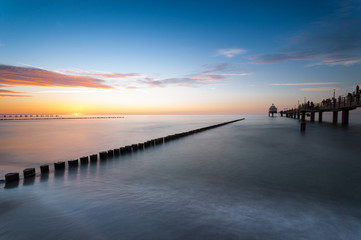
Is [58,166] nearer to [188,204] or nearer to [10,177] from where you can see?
[10,177]

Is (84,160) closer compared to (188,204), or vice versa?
(188,204)

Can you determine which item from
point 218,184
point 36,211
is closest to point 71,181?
point 36,211

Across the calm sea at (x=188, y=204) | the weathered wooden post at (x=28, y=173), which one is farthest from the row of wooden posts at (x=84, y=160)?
the calm sea at (x=188, y=204)

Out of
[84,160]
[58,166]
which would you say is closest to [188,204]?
[58,166]

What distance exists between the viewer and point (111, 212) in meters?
6.41

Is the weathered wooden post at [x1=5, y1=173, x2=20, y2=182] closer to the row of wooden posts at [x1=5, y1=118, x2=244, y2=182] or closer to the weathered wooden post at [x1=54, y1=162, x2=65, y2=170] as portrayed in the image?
the row of wooden posts at [x1=5, y1=118, x2=244, y2=182]

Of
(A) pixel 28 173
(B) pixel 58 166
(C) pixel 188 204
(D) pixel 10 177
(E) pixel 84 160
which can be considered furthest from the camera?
(E) pixel 84 160

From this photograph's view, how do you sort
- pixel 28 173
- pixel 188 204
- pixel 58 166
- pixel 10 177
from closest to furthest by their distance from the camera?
pixel 188 204 < pixel 10 177 < pixel 28 173 < pixel 58 166

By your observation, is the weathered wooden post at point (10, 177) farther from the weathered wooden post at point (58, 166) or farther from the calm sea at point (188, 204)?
the weathered wooden post at point (58, 166)

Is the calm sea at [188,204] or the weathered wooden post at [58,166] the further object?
the weathered wooden post at [58,166]

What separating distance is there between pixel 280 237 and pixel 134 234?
3670 mm

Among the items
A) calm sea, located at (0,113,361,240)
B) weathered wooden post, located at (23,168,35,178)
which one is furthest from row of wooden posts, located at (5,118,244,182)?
calm sea, located at (0,113,361,240)

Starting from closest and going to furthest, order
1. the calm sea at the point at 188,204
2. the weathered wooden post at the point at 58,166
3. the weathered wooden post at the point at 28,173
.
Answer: the calm sea at the point at 188,204 < the weathered wooden post at the point at 28,173 < the weathered wooden post at the point at 58,166

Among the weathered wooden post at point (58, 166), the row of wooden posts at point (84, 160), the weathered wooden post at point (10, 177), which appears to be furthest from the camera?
the weathered wooden post at point (58, 166)
